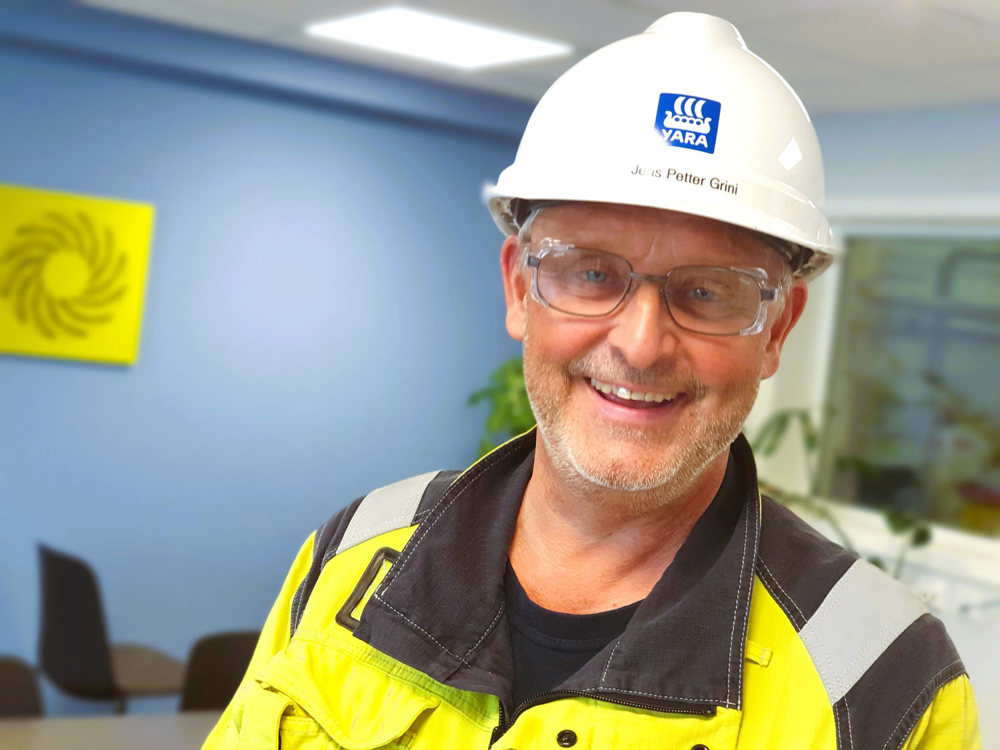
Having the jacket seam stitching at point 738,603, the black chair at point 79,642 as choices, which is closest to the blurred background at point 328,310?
the black chair at point 79,642

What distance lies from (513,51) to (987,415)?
90.2 inches

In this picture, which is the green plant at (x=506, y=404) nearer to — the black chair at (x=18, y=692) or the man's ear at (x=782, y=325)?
the black chair at (x=18, y=692)

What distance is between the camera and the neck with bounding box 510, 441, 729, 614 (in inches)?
51.5

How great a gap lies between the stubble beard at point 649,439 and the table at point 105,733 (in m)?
1.84

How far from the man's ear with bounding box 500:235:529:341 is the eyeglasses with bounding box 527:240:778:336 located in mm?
95

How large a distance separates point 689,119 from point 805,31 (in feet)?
8.28

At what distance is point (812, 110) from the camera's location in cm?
475

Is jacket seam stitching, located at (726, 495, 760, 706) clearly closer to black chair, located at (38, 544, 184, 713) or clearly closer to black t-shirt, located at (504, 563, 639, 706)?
black t-shirt, located at (504, 563, 639, 706)

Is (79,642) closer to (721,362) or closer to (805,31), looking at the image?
(805,31)

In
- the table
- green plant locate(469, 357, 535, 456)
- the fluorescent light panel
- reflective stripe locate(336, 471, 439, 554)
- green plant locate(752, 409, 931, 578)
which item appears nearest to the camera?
reflective stripe locate(336, 471, 439, 554)

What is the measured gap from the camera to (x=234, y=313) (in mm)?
4844

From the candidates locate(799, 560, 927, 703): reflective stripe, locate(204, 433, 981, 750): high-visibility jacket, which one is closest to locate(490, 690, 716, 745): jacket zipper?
locate(204, 433, 981, 750): high-visibility jacket

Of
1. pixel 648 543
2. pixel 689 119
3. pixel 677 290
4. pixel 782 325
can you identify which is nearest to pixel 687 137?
pixel 689 119

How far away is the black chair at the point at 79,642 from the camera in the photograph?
377cm
